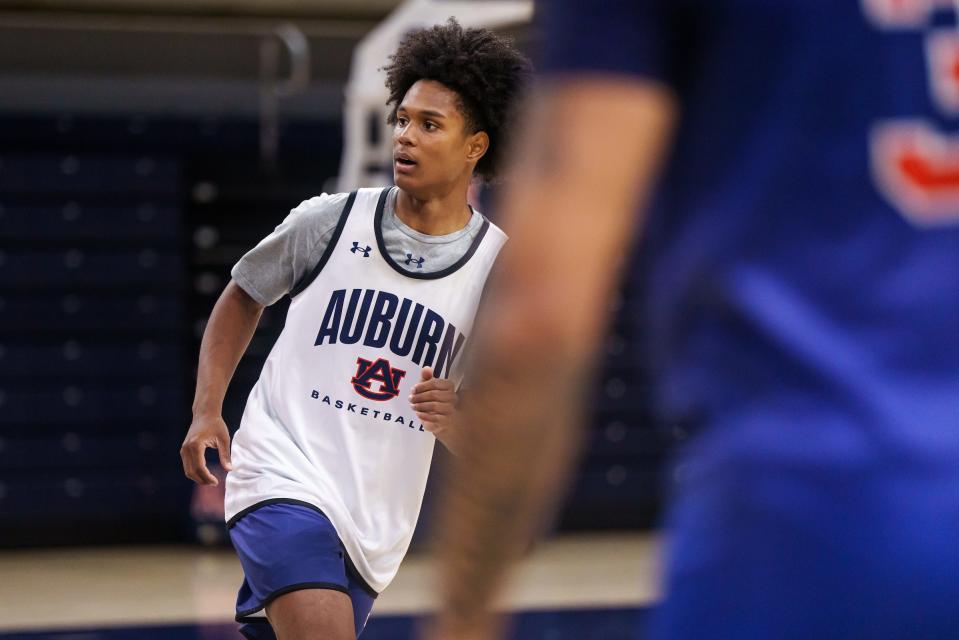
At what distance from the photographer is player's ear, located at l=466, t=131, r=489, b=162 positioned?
376 centimetres

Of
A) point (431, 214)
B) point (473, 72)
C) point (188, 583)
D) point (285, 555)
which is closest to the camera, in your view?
point (285, 555)

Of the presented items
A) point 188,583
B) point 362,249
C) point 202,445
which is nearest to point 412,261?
point 362,249

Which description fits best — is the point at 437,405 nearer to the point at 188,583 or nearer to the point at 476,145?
the point at 476,145

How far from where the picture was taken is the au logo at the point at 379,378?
3.50 metres

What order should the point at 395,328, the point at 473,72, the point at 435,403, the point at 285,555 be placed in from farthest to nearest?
the point at 473,72 < the point at 395,328 < the point at 285,555 < the point at 435,403

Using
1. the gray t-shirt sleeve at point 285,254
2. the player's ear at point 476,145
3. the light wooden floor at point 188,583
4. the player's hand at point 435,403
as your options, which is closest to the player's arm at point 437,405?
the player's hand at point 435,403

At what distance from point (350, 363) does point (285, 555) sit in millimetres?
501

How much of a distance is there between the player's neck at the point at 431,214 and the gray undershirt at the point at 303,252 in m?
0.05

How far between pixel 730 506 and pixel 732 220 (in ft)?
0.78

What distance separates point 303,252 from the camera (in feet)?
11.7

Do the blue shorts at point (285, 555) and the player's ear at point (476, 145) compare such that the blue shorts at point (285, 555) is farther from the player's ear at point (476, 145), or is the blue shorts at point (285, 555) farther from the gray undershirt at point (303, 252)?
the player's ear at point (476, 145)

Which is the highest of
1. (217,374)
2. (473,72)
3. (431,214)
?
(473,72)

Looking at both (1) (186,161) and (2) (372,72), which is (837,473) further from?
(1) (186,161)

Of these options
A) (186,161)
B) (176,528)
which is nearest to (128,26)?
(186,161)
